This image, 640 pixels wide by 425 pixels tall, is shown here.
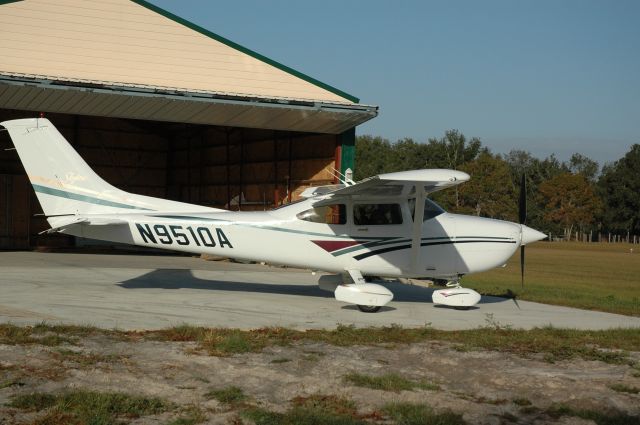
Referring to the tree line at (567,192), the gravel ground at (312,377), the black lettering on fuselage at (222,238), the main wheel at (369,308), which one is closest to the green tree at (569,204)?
the tree line at (567,192)

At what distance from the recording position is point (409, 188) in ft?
43.1

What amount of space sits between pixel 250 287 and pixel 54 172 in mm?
5214

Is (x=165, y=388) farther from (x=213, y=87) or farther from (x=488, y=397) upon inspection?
(x=213, y=87)

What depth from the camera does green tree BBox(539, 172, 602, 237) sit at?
331ft

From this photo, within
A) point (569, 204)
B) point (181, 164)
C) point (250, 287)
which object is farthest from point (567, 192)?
point (250, 287)

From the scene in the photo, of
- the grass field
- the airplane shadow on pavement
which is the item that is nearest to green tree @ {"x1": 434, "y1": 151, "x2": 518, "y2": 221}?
the grass field

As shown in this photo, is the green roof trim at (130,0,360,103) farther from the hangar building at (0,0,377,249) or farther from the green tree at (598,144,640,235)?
the green tree at (598,144,640,235)

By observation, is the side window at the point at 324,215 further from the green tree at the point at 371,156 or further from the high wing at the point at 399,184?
the green tree at the point at 371,156

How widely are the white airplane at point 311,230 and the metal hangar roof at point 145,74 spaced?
9864 mm

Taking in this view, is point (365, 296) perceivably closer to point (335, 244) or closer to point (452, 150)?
point (335, 244)

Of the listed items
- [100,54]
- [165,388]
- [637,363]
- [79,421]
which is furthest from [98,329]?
[100,54]

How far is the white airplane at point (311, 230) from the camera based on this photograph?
13.6 m

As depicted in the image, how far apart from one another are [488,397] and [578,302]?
33.9 feet

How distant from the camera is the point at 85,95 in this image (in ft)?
76.0
